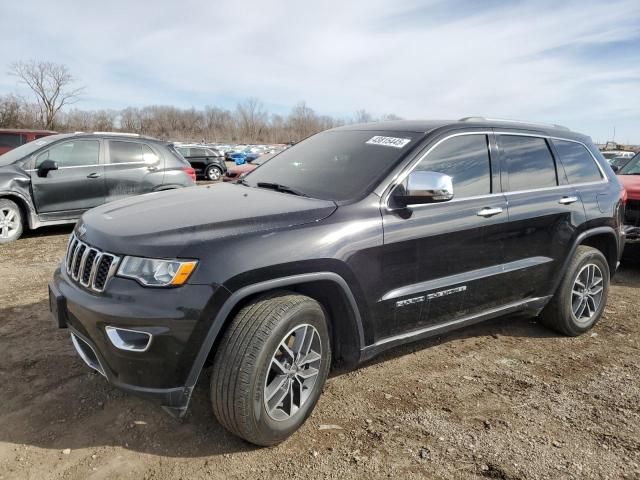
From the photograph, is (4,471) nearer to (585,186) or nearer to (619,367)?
(619,367)

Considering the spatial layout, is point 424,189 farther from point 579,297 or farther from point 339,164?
point 579,297

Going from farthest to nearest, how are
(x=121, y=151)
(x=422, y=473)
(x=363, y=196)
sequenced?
(x=121, y=151), (x=363, y=196), (x=422, y=473)

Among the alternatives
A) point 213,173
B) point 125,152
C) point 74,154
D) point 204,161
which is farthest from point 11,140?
point 213,173

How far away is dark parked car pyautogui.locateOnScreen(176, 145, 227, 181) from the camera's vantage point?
22203 mm

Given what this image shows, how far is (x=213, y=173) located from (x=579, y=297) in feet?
65.8

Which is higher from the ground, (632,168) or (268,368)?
(632,168)

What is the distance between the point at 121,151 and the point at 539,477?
7605 millimetres

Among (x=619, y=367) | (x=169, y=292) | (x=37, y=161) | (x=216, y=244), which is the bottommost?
(x=619, y=367)

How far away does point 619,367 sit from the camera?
3.69 m

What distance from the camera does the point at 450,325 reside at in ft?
10.9

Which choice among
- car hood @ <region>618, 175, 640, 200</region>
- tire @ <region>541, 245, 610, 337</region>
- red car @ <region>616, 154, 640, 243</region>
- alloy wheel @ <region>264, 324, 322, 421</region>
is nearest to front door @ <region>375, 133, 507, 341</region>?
alloy wheel @ <region>264, 324, 322, 421</region>

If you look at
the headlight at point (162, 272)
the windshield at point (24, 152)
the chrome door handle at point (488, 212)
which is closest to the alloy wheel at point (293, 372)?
the headlight at point (162, 272)

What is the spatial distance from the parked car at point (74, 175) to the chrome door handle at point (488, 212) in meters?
6.17

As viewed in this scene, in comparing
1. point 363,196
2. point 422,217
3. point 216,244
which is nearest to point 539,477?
point 422,217
